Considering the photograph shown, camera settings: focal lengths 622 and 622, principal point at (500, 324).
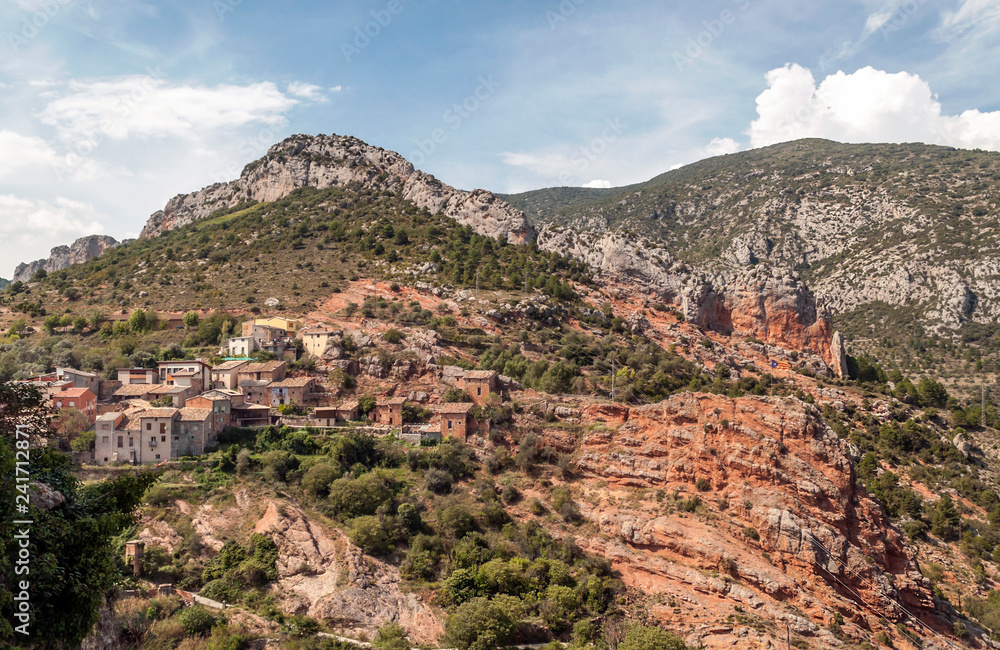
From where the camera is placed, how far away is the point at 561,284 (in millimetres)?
72375

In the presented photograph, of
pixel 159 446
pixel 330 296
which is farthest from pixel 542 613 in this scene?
pixel 330 296

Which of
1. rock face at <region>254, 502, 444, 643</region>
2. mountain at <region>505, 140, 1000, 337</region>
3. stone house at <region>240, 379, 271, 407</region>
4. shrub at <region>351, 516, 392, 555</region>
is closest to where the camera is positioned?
rock face at <region>254, 502, 444, 643</region>

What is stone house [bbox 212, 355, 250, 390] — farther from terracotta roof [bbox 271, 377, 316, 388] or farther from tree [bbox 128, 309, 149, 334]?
tree [bbox 128, 309, 149, 334]

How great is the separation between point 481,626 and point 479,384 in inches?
759

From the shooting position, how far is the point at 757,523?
1194 inches

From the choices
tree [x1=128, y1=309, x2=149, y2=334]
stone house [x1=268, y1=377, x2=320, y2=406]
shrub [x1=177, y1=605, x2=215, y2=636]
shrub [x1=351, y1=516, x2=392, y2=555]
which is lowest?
shrub [x1=177, y1=605, x2=215, y2=636]

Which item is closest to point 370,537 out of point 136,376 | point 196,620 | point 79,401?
point 196,620

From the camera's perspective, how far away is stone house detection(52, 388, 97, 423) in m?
36.0

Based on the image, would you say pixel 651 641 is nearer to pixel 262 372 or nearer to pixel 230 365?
pixel 262 372

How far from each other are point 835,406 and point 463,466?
41098mm

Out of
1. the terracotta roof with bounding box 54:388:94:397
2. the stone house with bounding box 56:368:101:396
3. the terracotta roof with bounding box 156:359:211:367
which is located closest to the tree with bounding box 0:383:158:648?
the terracotta roof with bounding box 54:388:94:397

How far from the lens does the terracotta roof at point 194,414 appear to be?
3662 cm

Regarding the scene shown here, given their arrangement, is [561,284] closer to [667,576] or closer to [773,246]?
[667,576]

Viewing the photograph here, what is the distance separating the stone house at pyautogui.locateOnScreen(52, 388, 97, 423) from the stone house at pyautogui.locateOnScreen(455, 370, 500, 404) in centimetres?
2261
